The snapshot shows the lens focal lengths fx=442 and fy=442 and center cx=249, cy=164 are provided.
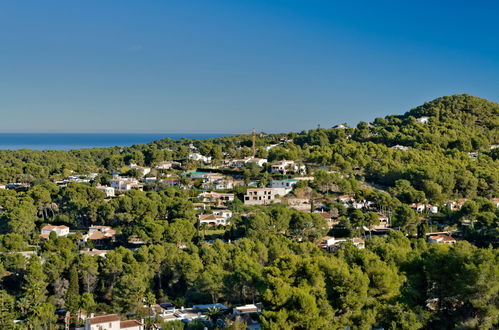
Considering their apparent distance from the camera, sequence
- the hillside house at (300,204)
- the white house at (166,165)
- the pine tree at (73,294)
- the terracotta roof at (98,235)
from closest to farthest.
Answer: the pine tree at (73,294)
the terracotta roof at (98,235)
the hillside house at (300,204)
the white house at (166,165)

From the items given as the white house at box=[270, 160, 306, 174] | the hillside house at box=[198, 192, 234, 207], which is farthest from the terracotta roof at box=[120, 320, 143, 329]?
the white house at box=[270, 160, 306, 174]

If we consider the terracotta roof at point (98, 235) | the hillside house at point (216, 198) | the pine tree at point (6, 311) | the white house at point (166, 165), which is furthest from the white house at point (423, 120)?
the pine tree at point (6, 311)

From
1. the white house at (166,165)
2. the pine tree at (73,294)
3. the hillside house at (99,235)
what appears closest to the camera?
the pine tree at (73,294)

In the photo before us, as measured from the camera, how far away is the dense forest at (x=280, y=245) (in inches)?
603

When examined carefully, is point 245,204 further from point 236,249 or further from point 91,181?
point 91,181

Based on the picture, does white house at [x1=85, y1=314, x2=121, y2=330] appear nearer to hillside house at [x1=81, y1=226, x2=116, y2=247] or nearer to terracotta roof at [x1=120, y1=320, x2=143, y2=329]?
terracotta roof at [x1=120, y1=320, x2=143, y2=329]

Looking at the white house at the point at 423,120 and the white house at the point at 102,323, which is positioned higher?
the white house at the point at 423,120

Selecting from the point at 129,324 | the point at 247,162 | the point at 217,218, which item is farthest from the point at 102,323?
the point at 247,162

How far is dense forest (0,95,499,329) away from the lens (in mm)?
15320

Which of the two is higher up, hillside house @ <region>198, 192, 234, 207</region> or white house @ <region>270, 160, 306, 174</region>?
white house @ <region>270, 160, 306, 174</region>

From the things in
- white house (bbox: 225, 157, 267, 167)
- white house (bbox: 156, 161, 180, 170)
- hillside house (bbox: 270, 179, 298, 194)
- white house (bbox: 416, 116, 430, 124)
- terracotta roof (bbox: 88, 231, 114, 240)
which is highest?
white house (bbox: 416, 116, 430, 124)

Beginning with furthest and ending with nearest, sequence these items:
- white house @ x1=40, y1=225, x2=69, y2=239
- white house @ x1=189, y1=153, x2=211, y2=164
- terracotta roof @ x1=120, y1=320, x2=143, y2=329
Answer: white house @ x1=189, y1=153, x2=211, y2=164 → white house @ x1=40, y1=225, x2=69, y2=239 → terracotta roof @ x1=120, y1=320, x2=143, y2=329

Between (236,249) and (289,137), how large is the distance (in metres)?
52.5

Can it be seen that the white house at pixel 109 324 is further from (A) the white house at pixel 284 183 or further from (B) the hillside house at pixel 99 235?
(A) the white house at pixel 284 183
